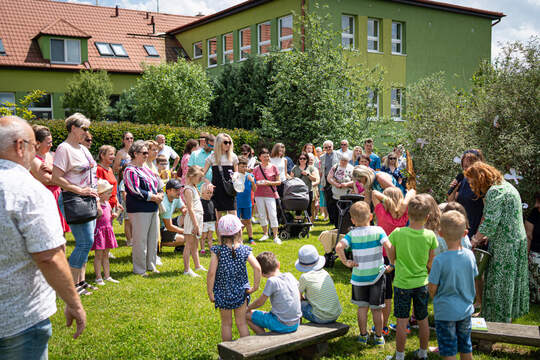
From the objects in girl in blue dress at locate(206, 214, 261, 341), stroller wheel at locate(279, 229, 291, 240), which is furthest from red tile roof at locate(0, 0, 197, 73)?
girl in blue dress at locate(206, 214, 261, 341)

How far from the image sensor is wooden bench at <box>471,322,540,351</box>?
15.1 feet

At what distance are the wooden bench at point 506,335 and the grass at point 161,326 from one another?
0.16 metres

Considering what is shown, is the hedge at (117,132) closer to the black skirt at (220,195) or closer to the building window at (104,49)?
the black skirt at (220,195)

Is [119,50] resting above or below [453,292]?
above

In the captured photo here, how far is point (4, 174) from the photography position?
2662mm

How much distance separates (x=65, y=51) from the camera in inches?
1184

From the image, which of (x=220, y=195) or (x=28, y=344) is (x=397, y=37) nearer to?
(x=220, y=195)

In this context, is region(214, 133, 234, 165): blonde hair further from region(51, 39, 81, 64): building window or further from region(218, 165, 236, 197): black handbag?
region(51, 39, 81, 64): building window

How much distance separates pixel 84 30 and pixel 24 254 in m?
34.1

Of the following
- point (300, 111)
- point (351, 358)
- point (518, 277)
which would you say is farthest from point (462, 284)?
point (300, 111)

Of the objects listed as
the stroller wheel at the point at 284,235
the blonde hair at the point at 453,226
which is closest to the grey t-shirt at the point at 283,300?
the blonde hair at the point at 453,226

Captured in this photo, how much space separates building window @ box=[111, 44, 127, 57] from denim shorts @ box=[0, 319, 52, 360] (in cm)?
3250

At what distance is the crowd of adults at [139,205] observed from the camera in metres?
2.66

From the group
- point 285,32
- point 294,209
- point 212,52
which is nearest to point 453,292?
point 294,209
